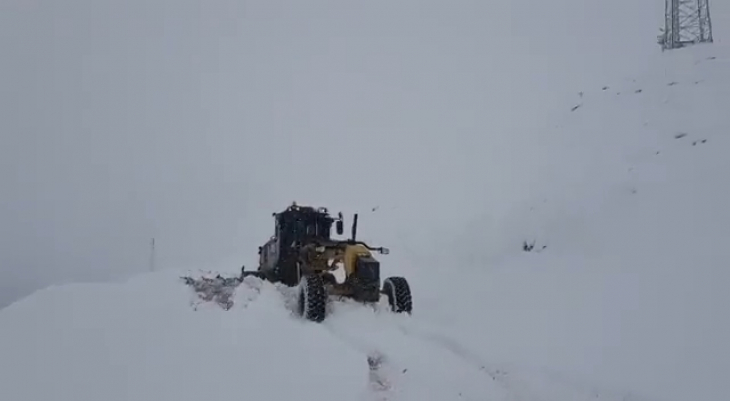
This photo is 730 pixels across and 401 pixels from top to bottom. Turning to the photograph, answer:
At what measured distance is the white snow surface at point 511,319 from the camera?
7078 mm

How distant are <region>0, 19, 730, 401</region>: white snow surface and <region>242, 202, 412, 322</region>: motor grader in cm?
67

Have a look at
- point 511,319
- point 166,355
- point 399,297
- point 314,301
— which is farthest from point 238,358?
point 511,319

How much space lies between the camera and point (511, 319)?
37.1ft

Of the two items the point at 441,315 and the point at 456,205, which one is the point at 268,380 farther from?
the point at 456,205

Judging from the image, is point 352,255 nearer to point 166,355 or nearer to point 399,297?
point 399,297

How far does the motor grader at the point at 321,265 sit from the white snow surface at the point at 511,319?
0.67 meters

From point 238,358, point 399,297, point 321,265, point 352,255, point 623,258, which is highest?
point 623,258

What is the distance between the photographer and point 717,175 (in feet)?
44.9

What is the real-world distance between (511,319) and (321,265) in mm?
4711

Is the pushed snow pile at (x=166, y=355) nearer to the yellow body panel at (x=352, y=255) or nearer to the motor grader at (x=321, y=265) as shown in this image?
the motor grader at (x=321, y=265)

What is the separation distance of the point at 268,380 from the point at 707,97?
744 inches

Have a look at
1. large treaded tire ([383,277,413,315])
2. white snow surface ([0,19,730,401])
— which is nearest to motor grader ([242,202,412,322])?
large treaded tire ([383,277,413,315])

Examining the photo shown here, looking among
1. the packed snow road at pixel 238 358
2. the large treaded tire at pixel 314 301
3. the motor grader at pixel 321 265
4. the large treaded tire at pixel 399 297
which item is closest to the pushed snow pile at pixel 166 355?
the packed snow road at pixel 238 358

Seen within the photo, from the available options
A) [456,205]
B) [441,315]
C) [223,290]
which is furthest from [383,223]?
[441,315]
